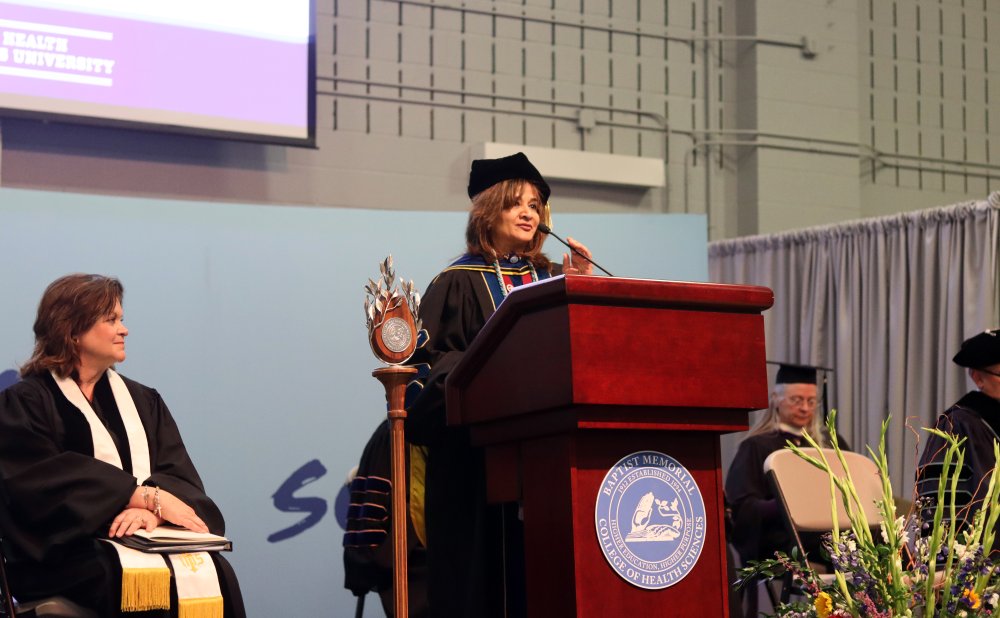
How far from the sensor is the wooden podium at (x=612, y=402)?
6.28 feet

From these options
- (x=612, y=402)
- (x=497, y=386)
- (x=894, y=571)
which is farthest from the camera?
(x=497, y=386)

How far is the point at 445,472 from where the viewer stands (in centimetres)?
Result: 264

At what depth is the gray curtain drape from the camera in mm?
6047

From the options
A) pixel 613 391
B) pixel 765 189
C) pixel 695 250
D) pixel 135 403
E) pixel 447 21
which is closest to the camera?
pixel 613 391

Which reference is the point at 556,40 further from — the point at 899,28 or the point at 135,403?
the point at 135,403

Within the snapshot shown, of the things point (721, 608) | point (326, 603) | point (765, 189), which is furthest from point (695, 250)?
point (721, 608)

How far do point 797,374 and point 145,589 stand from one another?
3.73m

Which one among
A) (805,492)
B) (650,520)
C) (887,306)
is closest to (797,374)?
(887,306)

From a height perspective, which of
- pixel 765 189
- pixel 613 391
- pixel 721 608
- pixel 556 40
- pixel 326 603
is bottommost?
pixel 326 603

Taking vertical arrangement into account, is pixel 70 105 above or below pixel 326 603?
above

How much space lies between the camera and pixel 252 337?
5.03 meters

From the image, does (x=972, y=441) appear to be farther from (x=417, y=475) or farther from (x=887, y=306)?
(x=887, y=306)

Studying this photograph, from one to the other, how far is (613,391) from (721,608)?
417mm

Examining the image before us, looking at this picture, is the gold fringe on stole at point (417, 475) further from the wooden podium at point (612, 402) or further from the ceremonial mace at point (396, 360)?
the wooden podium at point (612, 402)
